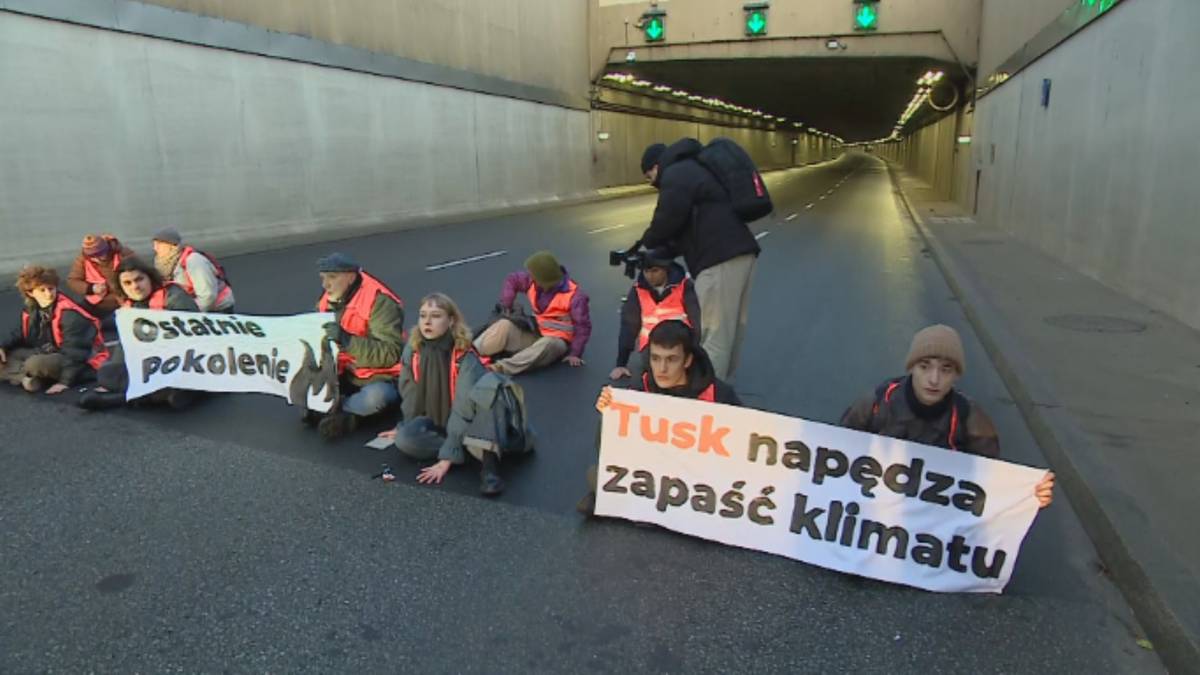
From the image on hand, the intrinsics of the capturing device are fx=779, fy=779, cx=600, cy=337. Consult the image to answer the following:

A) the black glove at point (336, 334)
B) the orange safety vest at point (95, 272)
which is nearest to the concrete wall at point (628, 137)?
the orange safety vest at point (95, 272)

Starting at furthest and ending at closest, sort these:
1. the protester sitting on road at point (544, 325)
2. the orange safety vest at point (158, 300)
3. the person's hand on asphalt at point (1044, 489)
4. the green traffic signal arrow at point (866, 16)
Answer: the green traffic signal arrow at point (866, 16)
the protester sitting on road at point (544, 325)
the orange safety vest at point (158, 300)
the person's hand on asphalt at point (1044, 489)

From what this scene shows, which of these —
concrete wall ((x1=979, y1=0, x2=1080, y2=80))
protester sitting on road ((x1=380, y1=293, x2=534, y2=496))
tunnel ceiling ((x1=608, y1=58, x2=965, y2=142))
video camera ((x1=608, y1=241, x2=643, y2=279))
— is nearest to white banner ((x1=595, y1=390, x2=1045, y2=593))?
protester sitting on road ((x1=380, y1=293, x2=534, y2=496))

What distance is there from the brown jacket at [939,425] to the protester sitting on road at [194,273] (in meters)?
5.43

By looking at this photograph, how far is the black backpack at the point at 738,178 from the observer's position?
5035mm

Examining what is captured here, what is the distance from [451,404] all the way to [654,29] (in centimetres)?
2669

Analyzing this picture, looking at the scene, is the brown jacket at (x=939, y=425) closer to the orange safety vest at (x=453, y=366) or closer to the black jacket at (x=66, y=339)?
the orange safety vest at (x=453, y=366)

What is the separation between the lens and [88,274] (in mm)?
6836

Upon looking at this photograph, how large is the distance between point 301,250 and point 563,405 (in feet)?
37.7

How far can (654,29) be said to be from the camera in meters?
28.5

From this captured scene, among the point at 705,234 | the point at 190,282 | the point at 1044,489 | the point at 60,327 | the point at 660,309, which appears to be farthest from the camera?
the point at 190,282

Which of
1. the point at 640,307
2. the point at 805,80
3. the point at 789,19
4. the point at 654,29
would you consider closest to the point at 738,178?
the point at 640,307

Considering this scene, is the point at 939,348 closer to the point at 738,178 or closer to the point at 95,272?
the point at 738,178

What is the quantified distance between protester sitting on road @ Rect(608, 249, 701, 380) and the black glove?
6.06 feet

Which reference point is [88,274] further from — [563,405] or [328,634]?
[328,634]
